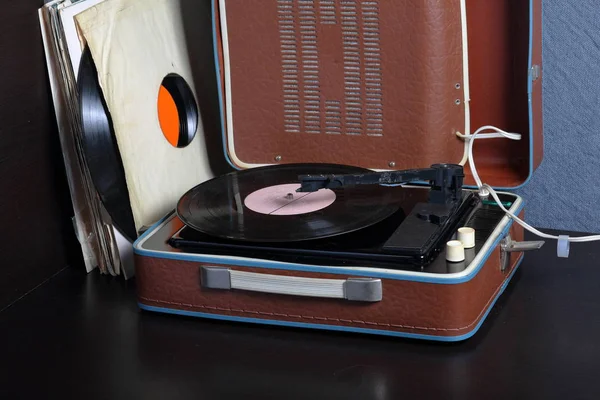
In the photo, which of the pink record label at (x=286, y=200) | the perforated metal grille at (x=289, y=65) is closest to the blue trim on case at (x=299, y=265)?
the pink record label at (x=286, y=200)

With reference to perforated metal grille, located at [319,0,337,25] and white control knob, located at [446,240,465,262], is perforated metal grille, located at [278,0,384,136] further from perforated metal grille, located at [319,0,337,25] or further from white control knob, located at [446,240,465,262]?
white control knob, located at [446,240,465,262]

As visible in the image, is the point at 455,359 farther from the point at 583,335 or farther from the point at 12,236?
the point at 12,236

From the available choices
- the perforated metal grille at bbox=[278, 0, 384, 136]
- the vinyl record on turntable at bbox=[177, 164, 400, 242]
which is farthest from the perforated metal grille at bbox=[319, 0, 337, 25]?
the vinyl record on turntable at bbox=[177, 164, 400, 242]

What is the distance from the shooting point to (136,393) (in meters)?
1.13

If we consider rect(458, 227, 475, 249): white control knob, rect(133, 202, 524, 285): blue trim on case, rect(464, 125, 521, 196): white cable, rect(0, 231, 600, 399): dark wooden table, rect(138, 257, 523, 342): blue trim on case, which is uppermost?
rect(464, 125, 521, 196): white cable

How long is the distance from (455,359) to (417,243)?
0.16 meters

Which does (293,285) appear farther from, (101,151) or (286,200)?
(101,151)

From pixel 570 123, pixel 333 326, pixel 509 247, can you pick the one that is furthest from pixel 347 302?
pixel 570 123

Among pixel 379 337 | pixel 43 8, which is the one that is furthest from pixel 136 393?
pixel 43 8

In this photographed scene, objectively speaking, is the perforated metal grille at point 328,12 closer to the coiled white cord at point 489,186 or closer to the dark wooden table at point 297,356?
the coiled white cord at point 489,186

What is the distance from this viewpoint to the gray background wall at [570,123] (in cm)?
153

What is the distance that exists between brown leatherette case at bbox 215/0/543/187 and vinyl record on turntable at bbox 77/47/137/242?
230 millimetres

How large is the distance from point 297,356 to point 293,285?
0.09 meters

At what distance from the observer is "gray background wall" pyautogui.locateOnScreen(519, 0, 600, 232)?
1.53m
